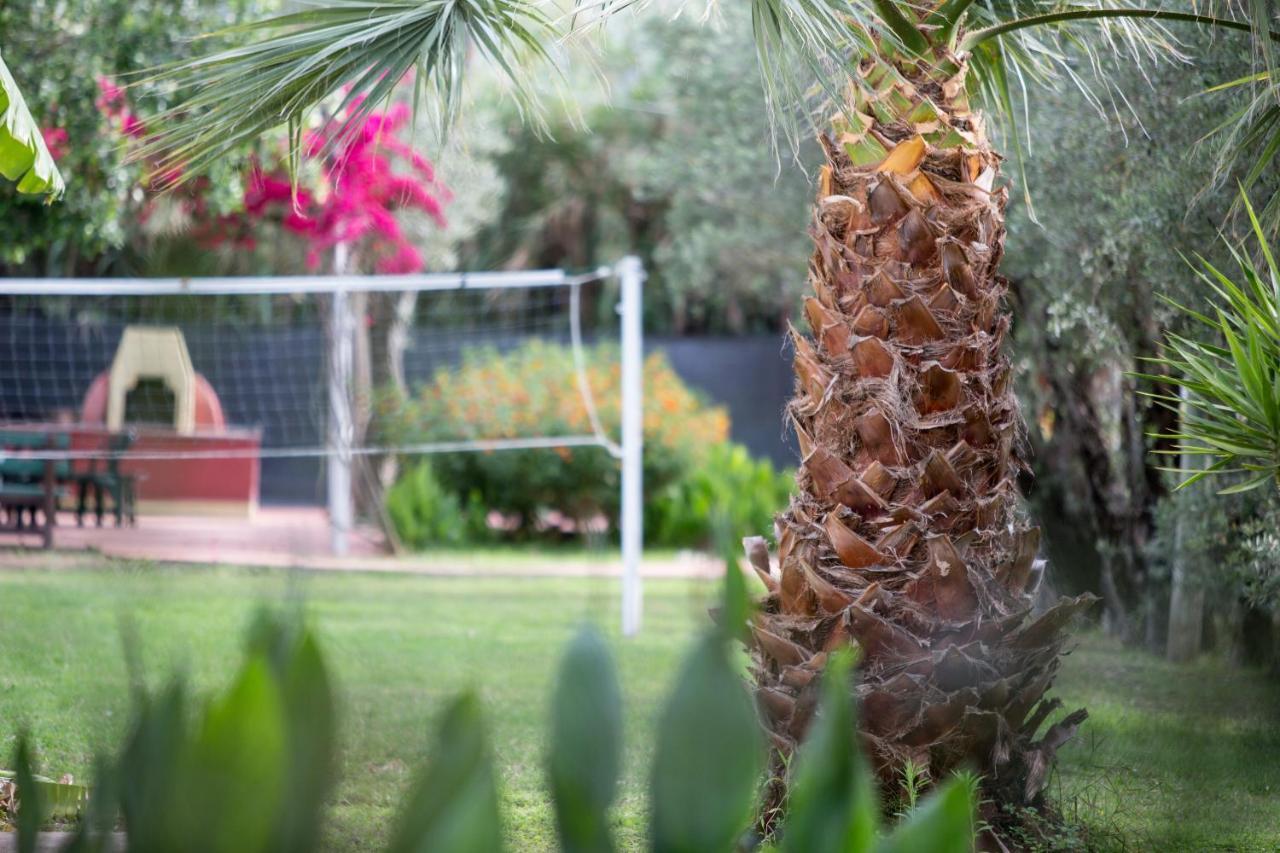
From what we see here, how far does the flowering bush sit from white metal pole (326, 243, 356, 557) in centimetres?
40

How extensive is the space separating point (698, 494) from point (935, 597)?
786 centimetres

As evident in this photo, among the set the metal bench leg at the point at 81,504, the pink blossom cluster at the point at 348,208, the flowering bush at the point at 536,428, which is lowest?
the metal bench leg at the point at 81,504

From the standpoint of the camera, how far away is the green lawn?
2059 mm

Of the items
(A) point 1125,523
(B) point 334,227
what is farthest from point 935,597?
(B) point 334,227

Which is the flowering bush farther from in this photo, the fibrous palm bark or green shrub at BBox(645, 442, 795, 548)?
the fibrous palm bark

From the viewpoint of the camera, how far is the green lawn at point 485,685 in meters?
2.06

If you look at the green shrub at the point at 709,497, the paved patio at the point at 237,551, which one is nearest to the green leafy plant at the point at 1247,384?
the paved patio at the point at 237,551

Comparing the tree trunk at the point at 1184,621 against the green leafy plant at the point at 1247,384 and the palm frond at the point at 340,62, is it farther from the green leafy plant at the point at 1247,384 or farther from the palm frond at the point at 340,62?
the palm frond at the point at 340,62

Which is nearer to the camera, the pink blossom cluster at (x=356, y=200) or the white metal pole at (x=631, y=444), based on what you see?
the white metal pole at (x=631, y=444)

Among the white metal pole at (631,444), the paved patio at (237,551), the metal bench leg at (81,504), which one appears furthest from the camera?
the metal bench leg at (81,504)

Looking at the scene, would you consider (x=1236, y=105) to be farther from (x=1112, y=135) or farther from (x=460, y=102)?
(x=460, y=102)

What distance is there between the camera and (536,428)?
11039 millimetres

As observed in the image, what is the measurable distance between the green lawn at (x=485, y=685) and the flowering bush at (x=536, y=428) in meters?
2.28

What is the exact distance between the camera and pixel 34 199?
24.7 feet
